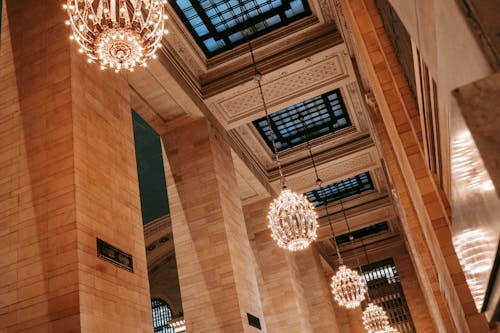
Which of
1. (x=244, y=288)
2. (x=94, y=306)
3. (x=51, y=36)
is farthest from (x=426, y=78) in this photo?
(x=244, y=288)

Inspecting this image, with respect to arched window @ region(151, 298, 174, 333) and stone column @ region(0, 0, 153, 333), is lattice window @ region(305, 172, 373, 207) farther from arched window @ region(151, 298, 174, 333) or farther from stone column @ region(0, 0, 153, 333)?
stone column @ region(0, 0, 153, 333)

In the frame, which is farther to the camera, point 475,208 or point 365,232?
point 365,232

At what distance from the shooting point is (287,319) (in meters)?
11.7

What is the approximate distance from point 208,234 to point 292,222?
2.49m

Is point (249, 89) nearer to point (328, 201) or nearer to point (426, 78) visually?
point (328, 201)

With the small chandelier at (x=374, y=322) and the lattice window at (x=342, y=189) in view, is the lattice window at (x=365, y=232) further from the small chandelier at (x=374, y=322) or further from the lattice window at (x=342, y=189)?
the small chandelier at (x=374, y=322)

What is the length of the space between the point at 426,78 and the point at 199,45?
780cm

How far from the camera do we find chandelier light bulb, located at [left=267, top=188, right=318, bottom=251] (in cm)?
641

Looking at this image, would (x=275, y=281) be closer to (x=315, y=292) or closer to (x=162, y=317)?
Answer: (x=315, y=292)

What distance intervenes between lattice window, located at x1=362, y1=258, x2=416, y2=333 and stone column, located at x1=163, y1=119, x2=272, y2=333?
12.8m

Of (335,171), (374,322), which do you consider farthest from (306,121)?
(374,322)

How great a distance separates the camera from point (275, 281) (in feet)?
40.2

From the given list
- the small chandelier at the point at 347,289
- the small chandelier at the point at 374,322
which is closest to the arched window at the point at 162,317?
the small chandelier at the point at 374,322

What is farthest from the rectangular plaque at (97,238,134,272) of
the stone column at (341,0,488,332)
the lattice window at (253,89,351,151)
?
the lattice window at (253,89,351,151)
